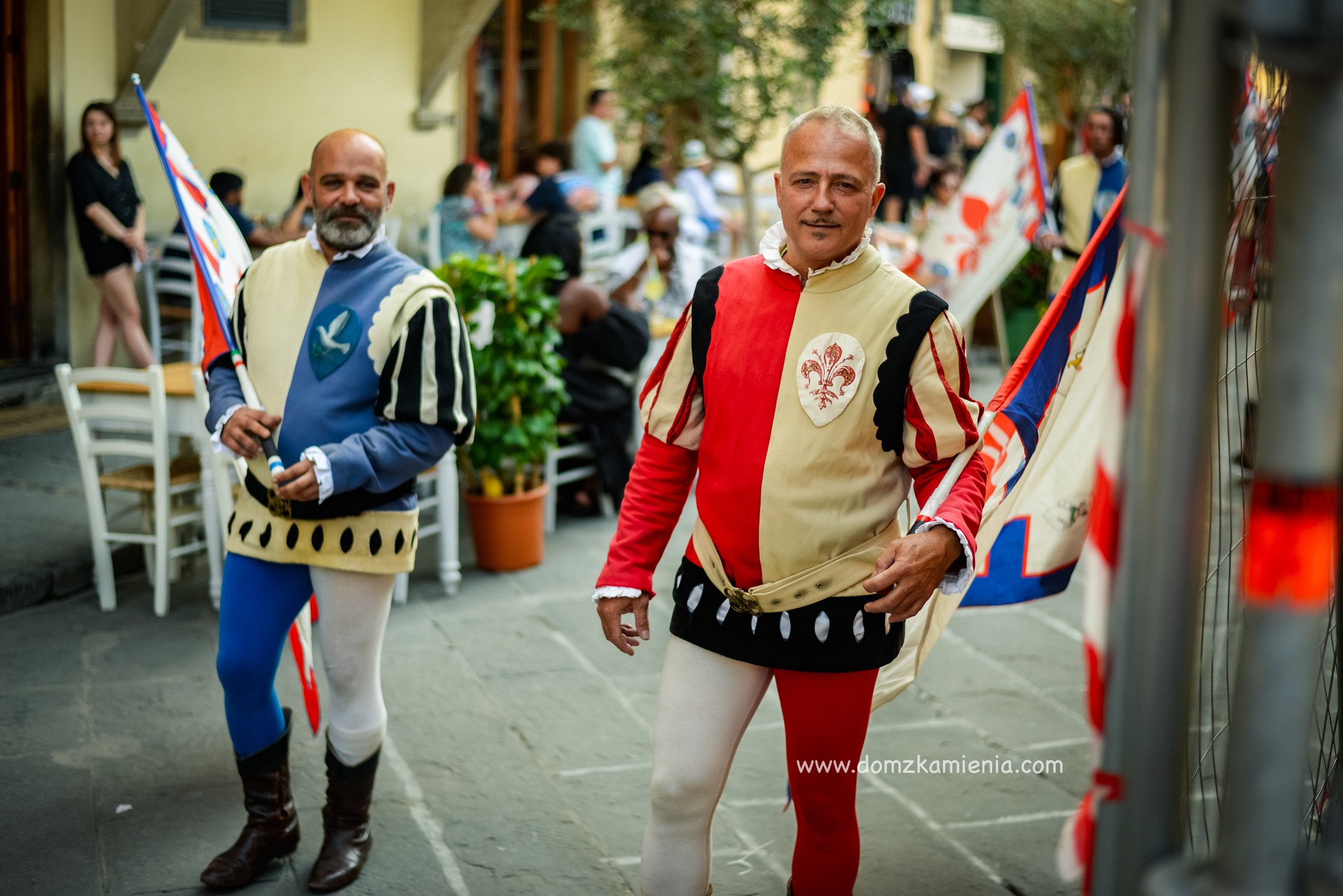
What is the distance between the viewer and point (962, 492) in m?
2.48

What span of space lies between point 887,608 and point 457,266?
3840 millimetres

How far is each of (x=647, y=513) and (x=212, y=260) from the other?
1.41m

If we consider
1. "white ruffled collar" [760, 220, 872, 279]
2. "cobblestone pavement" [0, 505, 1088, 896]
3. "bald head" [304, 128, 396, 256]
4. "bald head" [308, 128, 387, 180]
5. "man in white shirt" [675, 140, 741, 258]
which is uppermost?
"man in white shirt" [675, 140, 741, 258]

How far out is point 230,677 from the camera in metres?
3.19

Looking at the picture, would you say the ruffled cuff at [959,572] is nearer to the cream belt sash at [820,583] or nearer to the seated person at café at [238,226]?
the cream belt sash at [820,583]

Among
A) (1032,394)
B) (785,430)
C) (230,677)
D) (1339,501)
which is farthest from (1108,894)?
(230,677)

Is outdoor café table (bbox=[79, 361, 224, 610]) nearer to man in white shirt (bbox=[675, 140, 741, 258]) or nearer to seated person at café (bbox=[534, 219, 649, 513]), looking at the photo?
seated person at café (bbox=[534, 219, 649, 513])

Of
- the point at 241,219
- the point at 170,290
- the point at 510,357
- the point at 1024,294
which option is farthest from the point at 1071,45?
the point at 510,357

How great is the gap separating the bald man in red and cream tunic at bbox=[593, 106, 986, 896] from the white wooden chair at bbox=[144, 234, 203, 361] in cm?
665

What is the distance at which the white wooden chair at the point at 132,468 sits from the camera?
5.14m


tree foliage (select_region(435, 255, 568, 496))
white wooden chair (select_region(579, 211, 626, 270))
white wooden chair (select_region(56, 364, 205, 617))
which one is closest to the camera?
white wooden chair (select_region(56, 364, 205, 617))

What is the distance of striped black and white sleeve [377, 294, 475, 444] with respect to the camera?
3215 mm

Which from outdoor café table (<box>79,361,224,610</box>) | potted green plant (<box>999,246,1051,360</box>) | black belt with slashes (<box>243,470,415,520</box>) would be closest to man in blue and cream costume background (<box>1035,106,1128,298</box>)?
potted green plant (<box>999,246,1051,360</box>)

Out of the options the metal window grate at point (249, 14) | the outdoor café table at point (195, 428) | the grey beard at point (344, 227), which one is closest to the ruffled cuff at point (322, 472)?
the grey beard at point (344, 227)
